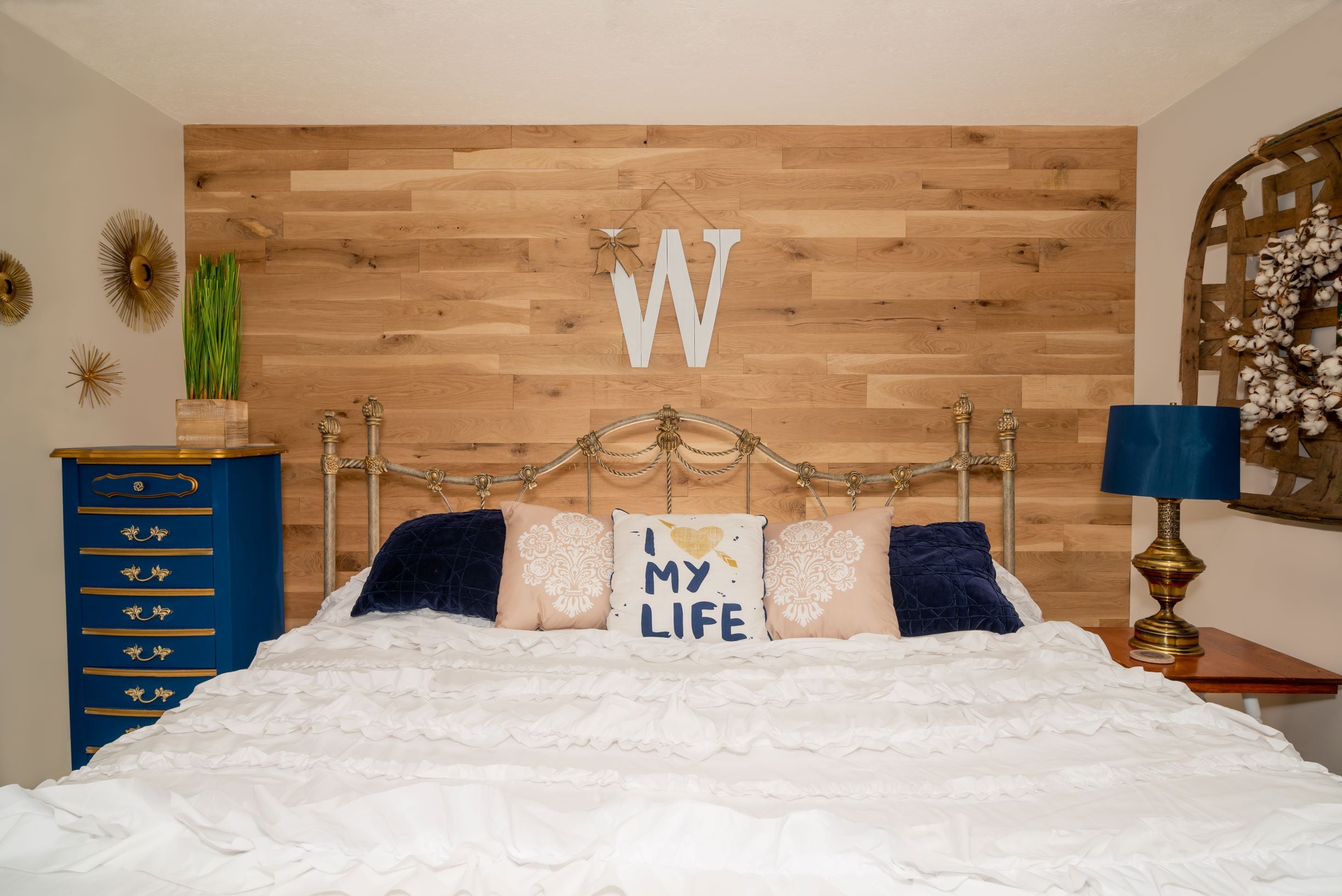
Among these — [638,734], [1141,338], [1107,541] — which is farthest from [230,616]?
[1141,338]

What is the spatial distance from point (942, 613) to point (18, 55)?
10.6 ft

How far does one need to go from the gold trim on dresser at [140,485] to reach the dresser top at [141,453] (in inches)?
2.1

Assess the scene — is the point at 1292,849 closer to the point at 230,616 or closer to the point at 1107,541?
the point at 1107,541

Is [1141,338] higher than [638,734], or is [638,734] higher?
[1141,338]

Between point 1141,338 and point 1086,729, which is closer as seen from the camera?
point 1086,729

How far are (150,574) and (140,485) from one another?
29 centimetres

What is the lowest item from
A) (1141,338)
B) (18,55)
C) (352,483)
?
(352,483)

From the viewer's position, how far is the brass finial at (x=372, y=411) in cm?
267

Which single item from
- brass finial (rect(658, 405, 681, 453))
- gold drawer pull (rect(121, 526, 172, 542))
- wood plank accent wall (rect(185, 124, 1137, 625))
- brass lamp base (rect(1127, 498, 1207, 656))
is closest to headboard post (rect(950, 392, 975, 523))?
wood plank accent wall (rect(185, 124, 1137, 625))

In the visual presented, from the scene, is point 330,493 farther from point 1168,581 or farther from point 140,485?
point 1168,581

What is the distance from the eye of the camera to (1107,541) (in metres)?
2.86

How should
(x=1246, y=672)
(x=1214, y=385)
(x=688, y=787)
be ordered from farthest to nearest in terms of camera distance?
(x=1214, y=385) < (x=1246, y=672) < (x=688, y=787)

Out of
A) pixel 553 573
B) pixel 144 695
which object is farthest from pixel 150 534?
pixel 553 573

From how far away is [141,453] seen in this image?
2307 millimetres
